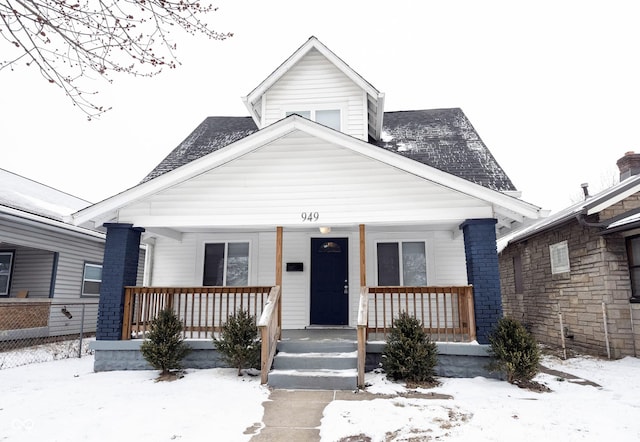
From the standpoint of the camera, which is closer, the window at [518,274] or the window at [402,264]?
the window at [402,264]

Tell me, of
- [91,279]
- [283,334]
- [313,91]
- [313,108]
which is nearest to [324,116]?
[313,108]

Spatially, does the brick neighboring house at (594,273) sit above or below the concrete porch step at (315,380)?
above

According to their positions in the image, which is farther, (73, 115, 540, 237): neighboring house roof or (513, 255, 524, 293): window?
(513, 255, 524, 293): window

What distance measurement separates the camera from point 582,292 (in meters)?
10.1

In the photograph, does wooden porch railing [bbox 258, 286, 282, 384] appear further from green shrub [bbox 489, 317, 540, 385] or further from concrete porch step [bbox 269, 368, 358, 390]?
green shrub [bbox 489, 317, 540, 385]

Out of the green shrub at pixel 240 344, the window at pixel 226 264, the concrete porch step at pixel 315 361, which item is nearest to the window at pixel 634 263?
the concrete porch step at pixel 315 361

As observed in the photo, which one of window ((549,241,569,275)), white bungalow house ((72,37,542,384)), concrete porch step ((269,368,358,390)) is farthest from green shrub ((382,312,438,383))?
window ((549,241,569,275))

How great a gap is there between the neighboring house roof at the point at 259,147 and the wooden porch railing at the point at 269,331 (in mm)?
2758

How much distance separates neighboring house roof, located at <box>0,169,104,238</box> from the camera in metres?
10.8

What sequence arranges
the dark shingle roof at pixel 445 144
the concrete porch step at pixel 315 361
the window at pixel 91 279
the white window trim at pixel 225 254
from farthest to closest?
the window at pixel 91 279
the white window trim at pixel 225 254
the dark shingle roof at pixel 445 144
the concrete porch step at pixel 315 361

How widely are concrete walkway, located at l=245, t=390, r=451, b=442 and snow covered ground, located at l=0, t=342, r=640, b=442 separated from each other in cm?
13

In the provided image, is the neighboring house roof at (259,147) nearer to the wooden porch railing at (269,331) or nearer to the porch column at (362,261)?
the porch column at (362,261)

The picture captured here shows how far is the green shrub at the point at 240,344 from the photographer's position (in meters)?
7.00

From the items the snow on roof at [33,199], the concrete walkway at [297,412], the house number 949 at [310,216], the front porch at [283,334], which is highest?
the snow on roof at [33,199]
